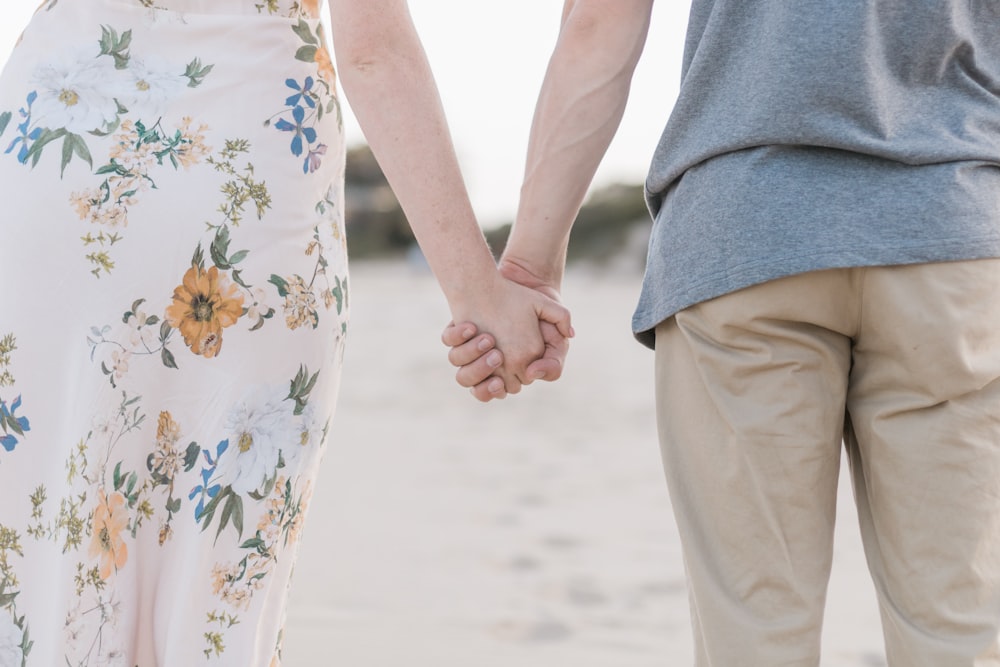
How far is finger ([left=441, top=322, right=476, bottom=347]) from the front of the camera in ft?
7.45

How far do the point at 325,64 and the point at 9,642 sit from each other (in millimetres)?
1026

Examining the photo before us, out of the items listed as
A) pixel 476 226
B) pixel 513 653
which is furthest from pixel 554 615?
pixel 476 226

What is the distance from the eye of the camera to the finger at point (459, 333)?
2.27 meters

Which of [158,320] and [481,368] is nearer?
[158,320]

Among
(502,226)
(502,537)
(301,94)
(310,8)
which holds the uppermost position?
(310,8)

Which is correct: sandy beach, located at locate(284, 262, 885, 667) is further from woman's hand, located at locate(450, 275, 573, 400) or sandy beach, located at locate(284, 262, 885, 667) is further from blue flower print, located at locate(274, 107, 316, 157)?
blue flower print, located at locate(274, 107, 316, 157)

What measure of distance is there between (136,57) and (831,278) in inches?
42.4

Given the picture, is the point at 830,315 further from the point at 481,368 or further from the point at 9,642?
the point at 9,642

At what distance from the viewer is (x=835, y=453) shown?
1.74 m

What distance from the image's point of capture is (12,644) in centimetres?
186

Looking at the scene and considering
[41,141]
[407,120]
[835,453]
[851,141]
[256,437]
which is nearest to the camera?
[851,141]

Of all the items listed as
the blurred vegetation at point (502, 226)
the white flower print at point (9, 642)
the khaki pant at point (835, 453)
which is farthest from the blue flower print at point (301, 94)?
the blurred vegetation at point (502, 226)

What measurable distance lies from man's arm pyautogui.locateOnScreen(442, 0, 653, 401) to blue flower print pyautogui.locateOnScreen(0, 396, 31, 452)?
76 cm

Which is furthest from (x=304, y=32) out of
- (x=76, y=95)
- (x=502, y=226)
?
(x=502, y=226)
